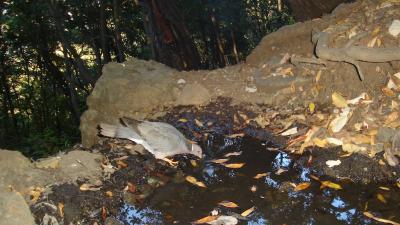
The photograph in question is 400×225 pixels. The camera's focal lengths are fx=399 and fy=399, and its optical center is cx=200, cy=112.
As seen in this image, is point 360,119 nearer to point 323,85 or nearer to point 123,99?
point 323,85

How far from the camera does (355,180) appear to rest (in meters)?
3.38

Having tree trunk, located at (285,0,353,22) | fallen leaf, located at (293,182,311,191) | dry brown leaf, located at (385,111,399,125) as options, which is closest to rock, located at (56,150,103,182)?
fallen leaf, located at (293,182,311,191)

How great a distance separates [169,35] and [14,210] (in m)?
5.27

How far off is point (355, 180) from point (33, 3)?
9.18 m

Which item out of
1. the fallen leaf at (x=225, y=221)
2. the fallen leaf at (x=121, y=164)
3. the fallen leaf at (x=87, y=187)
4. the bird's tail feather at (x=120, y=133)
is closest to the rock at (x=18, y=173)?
the fallen leaf at (x=87, y=187)

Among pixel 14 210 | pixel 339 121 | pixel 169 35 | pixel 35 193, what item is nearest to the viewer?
pixel 14 210

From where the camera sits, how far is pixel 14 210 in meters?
2.89

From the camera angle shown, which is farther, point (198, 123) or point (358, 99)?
point (198, 123)

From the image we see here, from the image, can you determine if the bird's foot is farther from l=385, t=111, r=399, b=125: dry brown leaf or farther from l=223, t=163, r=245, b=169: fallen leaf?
l=385, t=111, r=399, b=125: dry brown leaf

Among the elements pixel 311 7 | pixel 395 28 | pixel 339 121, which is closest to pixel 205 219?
pixel 339 121

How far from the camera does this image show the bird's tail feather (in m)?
4.04

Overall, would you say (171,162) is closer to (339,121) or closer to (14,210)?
(14,210)

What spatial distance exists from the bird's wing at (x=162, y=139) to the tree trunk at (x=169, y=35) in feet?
12.7

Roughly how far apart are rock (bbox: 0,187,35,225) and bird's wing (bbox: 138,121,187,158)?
4.26 ft
